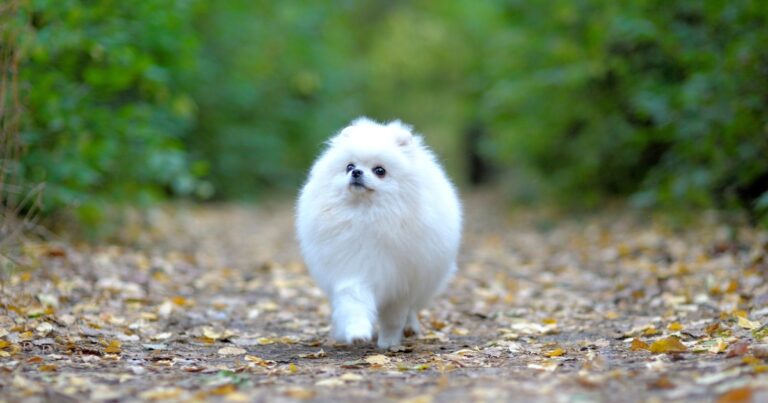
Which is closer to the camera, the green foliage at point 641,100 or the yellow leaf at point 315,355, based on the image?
the yellow leaf at point 315,355

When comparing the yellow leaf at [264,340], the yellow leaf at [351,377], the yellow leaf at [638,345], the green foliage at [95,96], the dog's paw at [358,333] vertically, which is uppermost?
the green foliage at [95,96]

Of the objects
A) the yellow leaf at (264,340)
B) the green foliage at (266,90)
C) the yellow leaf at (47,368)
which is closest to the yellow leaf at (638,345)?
the yellow leaf at (264,340)

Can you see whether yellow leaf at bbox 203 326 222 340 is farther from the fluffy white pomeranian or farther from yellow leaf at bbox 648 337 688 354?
yellow leaf at bbox 648 337 688 354

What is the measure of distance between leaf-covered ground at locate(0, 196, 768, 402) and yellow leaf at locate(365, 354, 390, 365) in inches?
0.7

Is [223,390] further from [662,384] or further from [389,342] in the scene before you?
[662,384]

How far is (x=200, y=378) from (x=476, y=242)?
8204mm

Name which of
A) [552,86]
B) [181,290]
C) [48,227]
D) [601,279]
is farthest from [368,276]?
[552,86]

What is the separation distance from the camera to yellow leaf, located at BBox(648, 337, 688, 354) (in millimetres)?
4680

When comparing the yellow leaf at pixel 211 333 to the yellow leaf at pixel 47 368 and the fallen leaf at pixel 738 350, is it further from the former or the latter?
the fallen leaf at pixel 738 350

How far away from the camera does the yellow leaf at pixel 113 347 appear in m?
4.98

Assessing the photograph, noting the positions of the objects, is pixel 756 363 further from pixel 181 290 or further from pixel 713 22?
pixel 713 22

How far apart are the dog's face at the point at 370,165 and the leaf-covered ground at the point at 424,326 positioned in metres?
1.02

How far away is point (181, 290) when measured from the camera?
7.62 metres

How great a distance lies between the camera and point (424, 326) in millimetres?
6422
